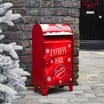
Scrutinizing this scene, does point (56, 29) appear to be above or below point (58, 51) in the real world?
above

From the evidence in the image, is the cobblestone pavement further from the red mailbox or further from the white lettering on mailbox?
the white lettering on mailbox

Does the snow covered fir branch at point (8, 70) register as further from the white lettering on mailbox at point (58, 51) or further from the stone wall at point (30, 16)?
the stone wall at point (30, 16)

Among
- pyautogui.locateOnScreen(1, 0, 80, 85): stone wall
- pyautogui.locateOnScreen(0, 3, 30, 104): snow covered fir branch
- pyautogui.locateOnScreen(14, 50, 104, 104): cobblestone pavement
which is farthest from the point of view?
pyautogui.locateOnScreen(1, 0, 80, 85): stone wall

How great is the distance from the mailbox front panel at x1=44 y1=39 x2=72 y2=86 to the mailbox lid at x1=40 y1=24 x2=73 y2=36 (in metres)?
0.13

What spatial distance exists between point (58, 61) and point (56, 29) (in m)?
0.54

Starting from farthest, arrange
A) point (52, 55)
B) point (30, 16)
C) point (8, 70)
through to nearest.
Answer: point (30, 16), point (52, 55), point (8, 70)

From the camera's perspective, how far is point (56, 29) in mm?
6992

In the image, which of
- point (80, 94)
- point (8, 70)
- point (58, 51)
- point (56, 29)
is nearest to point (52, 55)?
point (58, 51)

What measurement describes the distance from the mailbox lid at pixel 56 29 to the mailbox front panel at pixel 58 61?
130 millimetres

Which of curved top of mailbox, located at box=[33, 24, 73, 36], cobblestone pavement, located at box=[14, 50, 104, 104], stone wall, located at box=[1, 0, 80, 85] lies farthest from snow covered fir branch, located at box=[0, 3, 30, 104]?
stone wall, located at box=[1, 0, 80, 85]

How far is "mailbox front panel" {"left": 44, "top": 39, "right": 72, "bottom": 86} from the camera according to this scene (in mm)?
6949

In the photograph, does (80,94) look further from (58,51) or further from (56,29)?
(56,29)

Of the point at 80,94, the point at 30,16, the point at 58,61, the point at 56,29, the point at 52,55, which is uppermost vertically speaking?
the point at 30,16

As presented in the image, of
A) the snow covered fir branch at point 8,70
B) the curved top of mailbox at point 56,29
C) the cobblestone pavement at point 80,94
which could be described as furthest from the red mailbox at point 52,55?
the snow covered fir branch at point 8,70
